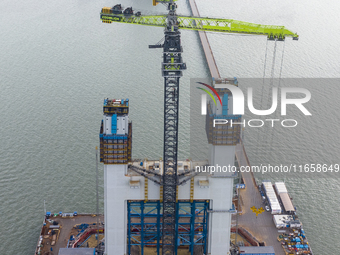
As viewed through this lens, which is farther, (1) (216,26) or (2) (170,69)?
(1) (216,26)

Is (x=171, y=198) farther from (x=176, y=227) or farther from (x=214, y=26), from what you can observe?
(x=214, y=26)

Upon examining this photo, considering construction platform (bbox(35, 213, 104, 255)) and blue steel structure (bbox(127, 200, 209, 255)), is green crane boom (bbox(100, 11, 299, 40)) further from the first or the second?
construction platform (bbox(35, 213, 104, 255))

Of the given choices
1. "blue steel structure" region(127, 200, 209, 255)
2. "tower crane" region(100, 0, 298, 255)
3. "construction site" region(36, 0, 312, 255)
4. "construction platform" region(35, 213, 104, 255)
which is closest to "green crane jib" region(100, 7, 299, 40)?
"tower crane" region(100, 0, 298, 255)

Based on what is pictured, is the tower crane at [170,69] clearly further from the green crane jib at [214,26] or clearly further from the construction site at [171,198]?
the construction site at [171,198]

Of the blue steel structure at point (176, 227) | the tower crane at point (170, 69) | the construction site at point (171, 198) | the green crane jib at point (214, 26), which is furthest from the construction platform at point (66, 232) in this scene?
the green crane jib at point (214, 26)

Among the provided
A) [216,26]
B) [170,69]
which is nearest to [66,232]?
[170,69]

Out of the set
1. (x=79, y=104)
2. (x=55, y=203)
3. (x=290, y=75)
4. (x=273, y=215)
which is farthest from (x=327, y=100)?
(x=55, y=203)
